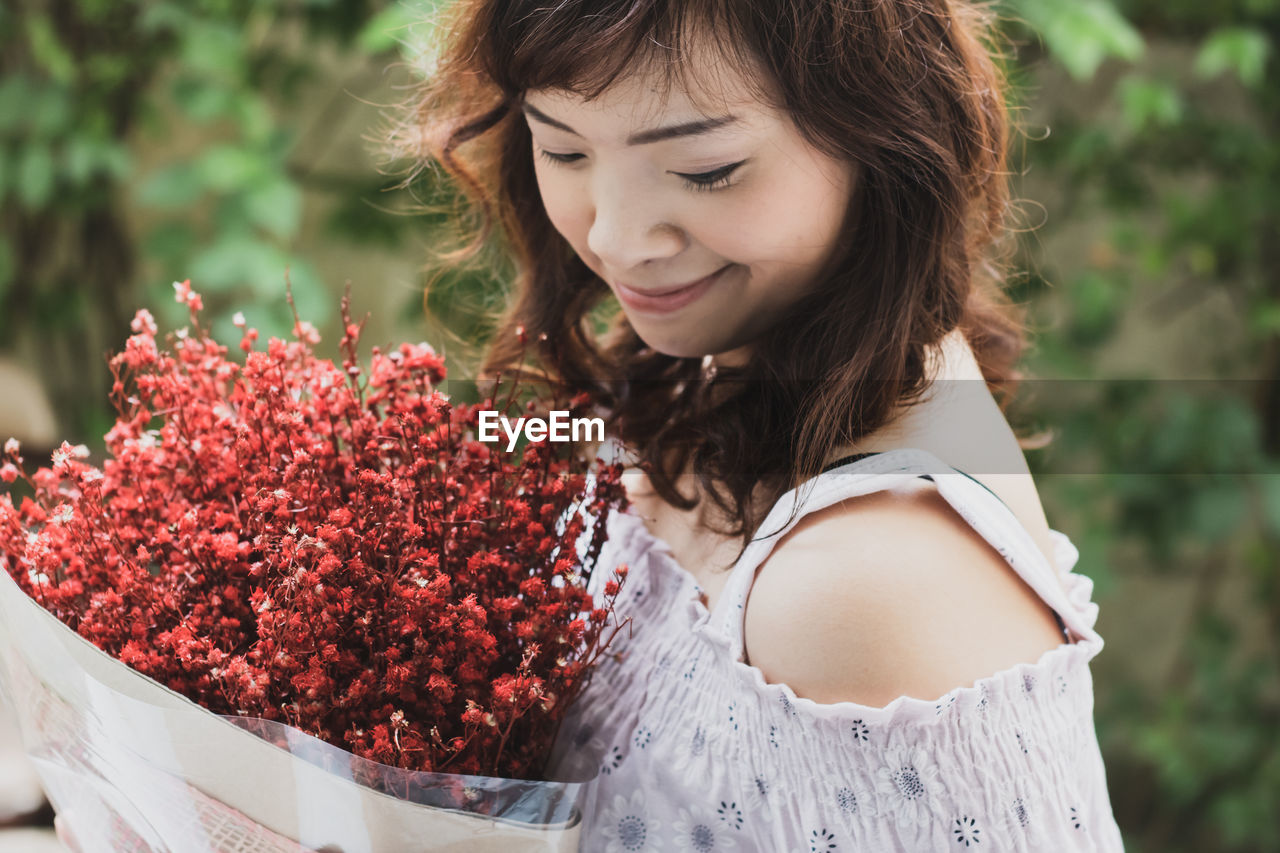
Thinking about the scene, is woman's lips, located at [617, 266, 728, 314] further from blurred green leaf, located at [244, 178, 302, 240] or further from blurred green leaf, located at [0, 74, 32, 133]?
blurred green leaf, located at [0, 74, 32, 133]

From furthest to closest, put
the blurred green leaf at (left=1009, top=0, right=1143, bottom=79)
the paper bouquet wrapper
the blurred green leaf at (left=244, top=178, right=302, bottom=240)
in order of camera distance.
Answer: the blurred green leaf at (left=244, top=178, right=302, bottom=240), the blurred green leaf at (left=1009, top=0, right=1143, bottom=79), the paper bouquet wrapper

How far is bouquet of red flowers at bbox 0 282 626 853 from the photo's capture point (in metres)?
0.58

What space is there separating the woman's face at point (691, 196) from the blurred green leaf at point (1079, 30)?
1098mm

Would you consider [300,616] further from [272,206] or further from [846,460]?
[272,206]

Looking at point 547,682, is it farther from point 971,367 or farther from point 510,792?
point 971,367

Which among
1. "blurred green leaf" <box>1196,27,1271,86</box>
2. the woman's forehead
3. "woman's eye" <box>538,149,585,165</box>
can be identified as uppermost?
the woman's forehead

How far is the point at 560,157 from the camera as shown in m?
0.73

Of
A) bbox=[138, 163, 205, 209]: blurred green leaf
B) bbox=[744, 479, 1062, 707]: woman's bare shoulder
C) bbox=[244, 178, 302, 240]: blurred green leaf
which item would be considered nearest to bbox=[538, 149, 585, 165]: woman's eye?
bbox=[744, 479, 1062, 707]: woman's bare shoulder

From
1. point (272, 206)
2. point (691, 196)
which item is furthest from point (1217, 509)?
point (272, 206)

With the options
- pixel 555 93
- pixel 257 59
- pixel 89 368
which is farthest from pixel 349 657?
pixel 89 368

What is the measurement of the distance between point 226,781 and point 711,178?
17.9 inches

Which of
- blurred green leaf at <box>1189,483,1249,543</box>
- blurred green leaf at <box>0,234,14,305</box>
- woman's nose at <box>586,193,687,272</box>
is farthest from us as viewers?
blurred green leaf at <box>0,234,14,305</box>

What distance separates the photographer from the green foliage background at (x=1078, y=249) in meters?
1.79

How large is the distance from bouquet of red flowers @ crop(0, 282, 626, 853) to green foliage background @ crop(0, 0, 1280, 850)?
1.04m
